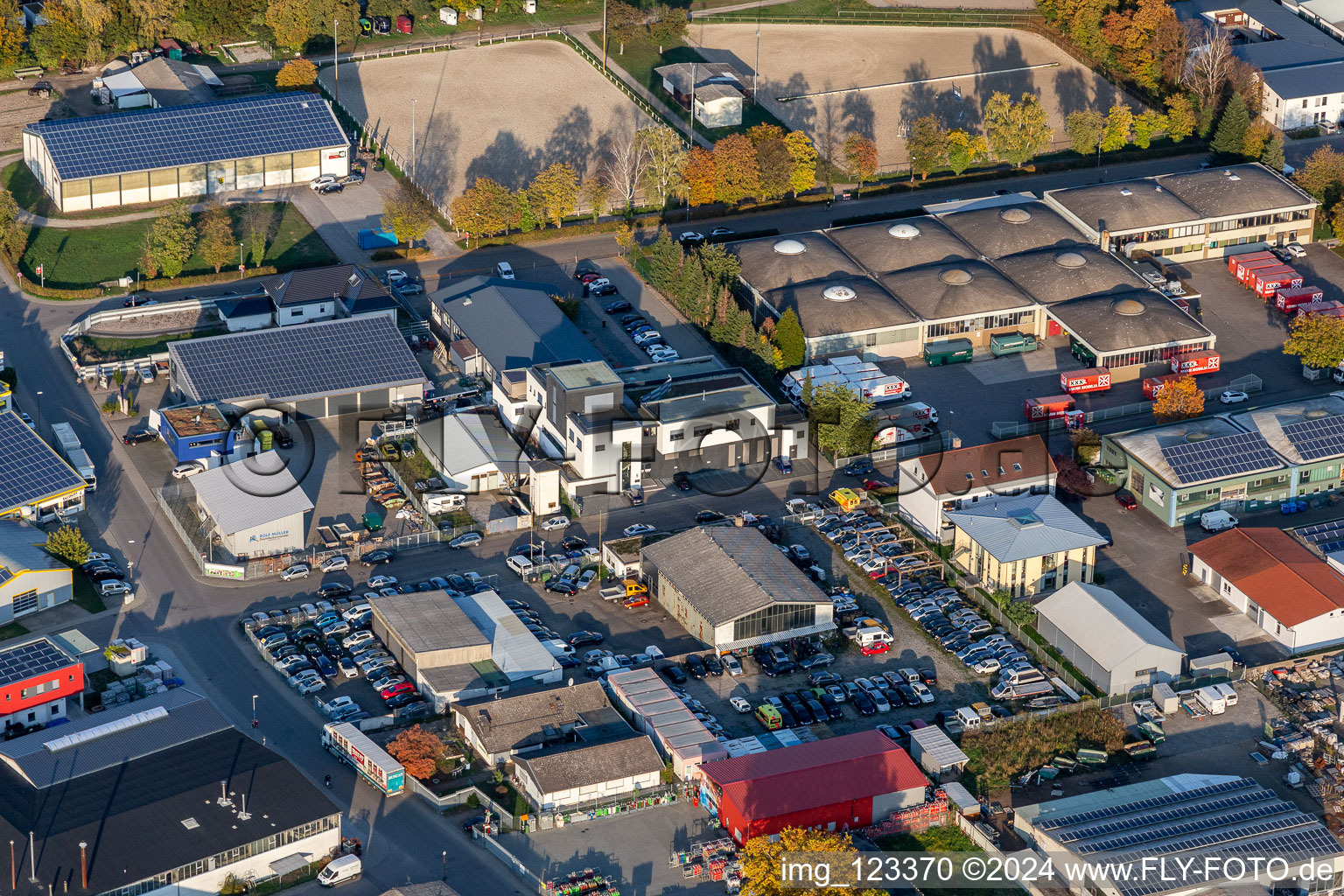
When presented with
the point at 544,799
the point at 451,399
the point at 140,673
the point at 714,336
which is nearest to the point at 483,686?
the point at 544,799

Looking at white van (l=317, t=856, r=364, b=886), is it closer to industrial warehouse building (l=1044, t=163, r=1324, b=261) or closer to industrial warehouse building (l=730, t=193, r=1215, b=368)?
industrial warehouse building (l=730, t=193, r=1215, b=368)

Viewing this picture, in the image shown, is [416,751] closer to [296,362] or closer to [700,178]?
[296,362]

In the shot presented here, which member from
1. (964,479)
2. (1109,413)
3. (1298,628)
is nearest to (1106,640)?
(1298,628)

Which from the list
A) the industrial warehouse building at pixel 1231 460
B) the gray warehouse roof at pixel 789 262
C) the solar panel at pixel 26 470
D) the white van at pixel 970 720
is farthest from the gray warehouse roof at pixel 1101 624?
the solar panel at pixel 26 470

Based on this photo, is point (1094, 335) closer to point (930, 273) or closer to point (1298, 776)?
point (930, 273)

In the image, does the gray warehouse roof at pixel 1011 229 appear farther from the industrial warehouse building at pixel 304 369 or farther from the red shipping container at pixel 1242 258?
the industrial warehouse building at pixel 304 369

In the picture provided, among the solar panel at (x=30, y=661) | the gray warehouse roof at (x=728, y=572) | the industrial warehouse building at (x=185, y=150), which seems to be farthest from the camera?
the industrial warehouse building at (x=185, y=150)
